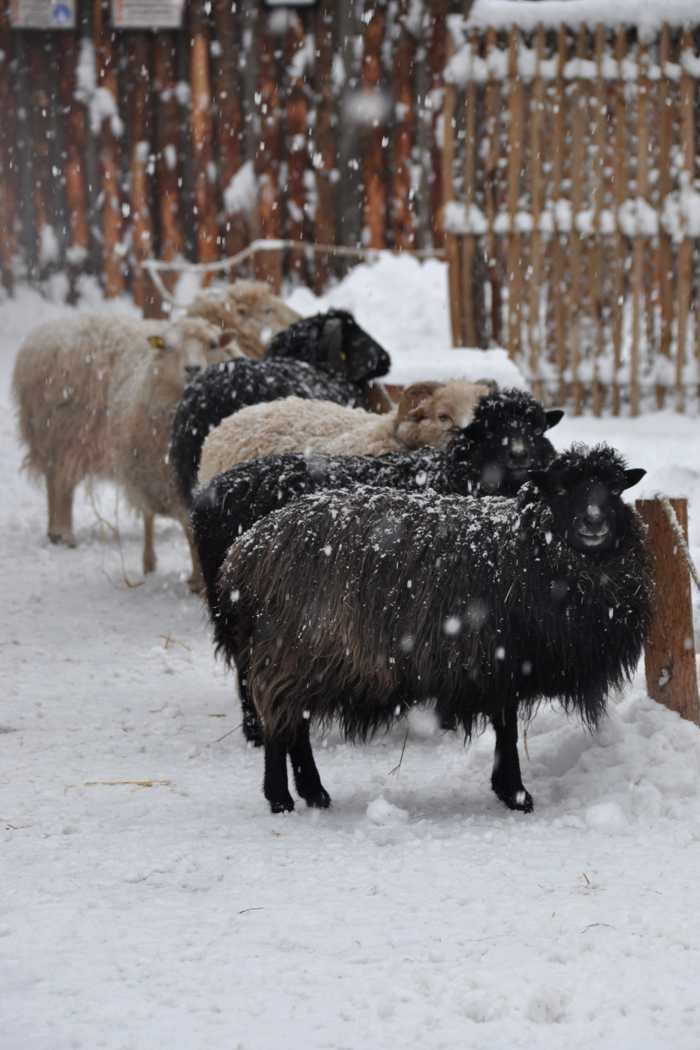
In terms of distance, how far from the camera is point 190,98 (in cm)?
1449

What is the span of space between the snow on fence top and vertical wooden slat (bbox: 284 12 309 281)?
13.4 feet

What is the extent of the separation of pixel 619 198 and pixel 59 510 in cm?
469

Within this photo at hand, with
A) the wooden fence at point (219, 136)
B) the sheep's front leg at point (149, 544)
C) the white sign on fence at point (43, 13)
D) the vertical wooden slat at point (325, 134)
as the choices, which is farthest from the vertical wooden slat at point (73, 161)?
the sheep's front leg at point (149, 544)

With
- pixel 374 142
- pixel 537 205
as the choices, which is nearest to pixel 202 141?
pixel 374 142

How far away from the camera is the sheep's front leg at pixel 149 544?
28.9 feet

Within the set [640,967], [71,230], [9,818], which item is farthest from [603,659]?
[71,230]

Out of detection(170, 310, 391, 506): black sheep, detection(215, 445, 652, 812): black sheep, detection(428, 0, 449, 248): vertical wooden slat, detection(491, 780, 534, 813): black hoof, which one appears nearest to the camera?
detection(215, 445, 652, 812): black sheep

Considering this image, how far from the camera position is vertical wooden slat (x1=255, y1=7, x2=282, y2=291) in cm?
1424

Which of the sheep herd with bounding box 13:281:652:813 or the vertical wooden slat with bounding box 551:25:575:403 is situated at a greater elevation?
the vertical wooden slat with bounding box 551:25:575:403

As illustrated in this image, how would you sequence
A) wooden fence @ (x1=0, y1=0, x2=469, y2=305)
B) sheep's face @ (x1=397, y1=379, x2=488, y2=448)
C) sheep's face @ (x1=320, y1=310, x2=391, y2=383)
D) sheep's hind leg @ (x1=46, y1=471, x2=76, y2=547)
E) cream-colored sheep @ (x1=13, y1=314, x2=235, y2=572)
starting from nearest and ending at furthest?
sheep's face @ (x1=397, y1=379, x2=488, y2=448) < sheep's face @ (x1=320, y1=310, x2=391, y2=383) < cream-colored sheep @ (x1=13, y1=314, x2=235, y2=572) < sheep's hind leg @ (x1=46, y1=471, x2=76, y2=547) < wooden fence @ (x1=0, y1=0, x2=469, y2=305)

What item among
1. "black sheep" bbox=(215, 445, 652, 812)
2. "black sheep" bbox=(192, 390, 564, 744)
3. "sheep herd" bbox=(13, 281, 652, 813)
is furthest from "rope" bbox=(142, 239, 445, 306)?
"black sheep" bbox=(215, 445, 652, 812)

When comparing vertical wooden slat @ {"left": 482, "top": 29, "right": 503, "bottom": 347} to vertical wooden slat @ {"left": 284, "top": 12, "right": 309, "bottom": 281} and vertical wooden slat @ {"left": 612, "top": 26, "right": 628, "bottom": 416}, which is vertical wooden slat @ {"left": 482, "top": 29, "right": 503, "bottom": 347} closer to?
vertical wooden slat @ {"left": 612, "top": 26, "right": 628, "bottom": 416}

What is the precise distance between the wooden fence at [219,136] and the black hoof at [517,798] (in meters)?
9.98

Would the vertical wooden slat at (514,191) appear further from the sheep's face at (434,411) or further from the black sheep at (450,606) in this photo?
the black sheep at (450,606)
